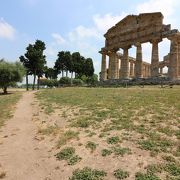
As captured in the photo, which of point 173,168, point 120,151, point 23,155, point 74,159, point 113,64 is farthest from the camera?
point 113,64

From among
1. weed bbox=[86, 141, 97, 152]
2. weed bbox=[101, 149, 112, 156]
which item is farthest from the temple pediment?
weed bbox=[101, 149, 112, 156]

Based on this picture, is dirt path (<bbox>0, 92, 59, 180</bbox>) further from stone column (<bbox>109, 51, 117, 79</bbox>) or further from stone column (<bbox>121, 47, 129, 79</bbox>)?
stone column (<bbox>109, 51, 117, 79</bbox>)

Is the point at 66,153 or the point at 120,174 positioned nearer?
the point at 120,174

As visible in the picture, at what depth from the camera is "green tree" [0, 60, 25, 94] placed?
183 feet

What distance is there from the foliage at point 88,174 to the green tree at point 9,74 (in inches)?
1884

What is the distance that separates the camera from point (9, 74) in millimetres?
55938

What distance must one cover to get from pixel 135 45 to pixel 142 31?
3227 millimetres

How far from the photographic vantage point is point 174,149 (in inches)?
496

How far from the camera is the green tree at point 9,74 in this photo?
55.7m

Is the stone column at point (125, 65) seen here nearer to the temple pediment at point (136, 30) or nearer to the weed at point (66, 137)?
the temple pediment at point (136, 30)

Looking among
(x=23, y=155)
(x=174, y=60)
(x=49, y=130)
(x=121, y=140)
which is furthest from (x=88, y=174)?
(x=174, y=60)

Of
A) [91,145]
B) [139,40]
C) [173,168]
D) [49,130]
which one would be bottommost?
[173,168]

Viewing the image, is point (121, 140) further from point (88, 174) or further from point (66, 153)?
point (88, 174)

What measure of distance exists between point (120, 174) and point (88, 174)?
128 centimetres
